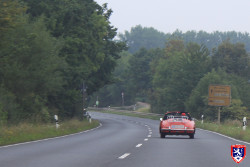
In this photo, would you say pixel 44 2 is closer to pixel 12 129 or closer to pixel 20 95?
pixel 20 95

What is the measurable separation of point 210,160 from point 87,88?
43330 mm

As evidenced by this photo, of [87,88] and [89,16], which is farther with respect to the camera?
[87,88]

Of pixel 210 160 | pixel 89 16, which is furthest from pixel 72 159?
pixel 89 16

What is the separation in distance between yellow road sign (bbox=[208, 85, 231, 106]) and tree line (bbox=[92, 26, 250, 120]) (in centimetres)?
1247

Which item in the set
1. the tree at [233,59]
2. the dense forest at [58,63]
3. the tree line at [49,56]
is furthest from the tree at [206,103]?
the tree at [233,59]

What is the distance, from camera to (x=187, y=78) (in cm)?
8056

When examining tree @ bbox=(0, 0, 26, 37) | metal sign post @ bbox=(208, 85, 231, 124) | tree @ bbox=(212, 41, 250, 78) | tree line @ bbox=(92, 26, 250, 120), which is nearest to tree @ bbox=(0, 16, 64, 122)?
tree @ bbox=(0, 0, 26, 37)

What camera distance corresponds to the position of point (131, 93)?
128 meters

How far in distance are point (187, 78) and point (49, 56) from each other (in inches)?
1925

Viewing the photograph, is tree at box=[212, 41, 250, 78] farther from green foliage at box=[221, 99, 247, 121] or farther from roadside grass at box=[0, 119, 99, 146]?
roadside grass at box=[0, 119, 99, 146]

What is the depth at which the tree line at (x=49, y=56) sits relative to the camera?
3098 centimetres

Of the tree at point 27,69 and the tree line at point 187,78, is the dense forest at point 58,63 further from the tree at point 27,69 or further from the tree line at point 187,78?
the tree line at point 187,78

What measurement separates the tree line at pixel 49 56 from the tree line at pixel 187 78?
11481mm

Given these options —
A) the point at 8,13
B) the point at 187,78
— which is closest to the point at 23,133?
the point at 8,13
